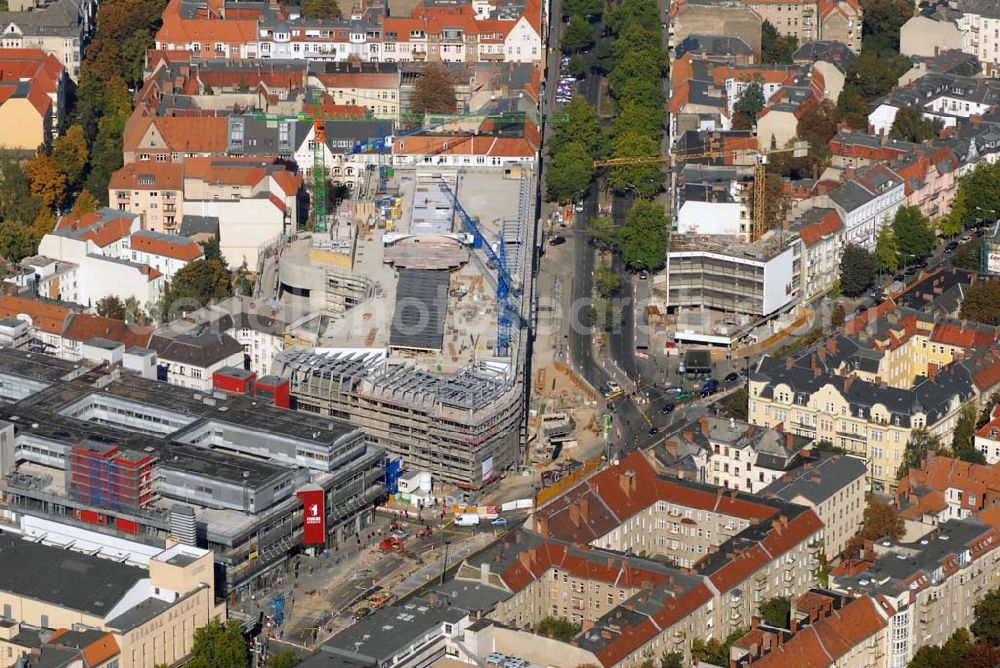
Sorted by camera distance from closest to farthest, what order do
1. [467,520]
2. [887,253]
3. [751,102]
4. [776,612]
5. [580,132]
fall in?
[776,612], [467,520], [887,253], [580,132], [751,102]

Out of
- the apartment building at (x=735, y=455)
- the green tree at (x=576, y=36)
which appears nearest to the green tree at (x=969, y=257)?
the apartment building at (x=735, y=455)

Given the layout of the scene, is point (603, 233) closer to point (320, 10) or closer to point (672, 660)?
point (320, 10)

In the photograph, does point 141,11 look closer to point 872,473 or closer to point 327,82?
point 327,82

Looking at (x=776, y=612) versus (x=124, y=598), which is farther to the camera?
(x=776, y=612)

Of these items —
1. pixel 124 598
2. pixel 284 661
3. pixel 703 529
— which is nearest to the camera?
pixel 284 661

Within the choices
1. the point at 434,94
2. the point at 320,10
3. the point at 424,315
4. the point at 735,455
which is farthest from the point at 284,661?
the point at 320,10

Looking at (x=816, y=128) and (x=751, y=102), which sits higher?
(x=751, y=102)

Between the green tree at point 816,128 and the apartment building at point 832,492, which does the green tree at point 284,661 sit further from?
the green tree at point 816,128

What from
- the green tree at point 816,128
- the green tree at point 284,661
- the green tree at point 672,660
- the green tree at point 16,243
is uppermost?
the green tree at point 816,128
